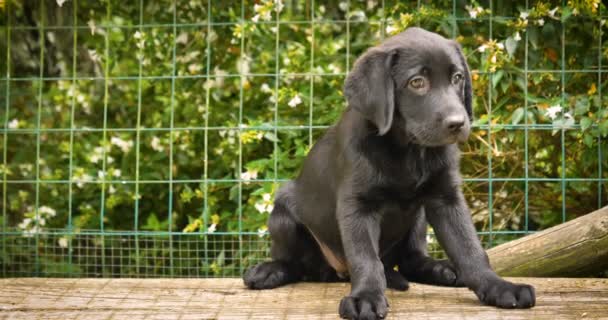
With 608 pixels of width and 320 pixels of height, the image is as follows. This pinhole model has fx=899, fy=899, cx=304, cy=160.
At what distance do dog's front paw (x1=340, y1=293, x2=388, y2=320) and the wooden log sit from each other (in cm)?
133

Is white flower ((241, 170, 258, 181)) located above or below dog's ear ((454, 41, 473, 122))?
below

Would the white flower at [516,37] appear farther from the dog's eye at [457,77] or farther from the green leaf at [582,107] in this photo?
the dog's eye at [457,77]

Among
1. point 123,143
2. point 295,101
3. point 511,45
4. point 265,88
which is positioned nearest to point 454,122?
point 511,45

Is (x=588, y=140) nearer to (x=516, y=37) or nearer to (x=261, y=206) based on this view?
(x=516, y=37)

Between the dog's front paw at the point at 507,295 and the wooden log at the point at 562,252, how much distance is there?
0.95 meters

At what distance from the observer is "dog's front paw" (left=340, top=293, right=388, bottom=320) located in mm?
3164

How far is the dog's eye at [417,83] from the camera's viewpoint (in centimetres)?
343

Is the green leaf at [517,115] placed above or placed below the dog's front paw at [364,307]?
above

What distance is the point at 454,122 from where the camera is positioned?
3301 millimetres

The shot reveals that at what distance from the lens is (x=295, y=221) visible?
13.2ft

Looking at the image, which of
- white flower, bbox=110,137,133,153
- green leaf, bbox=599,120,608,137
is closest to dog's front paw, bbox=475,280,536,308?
green leaf, bbox=599,120,608,137

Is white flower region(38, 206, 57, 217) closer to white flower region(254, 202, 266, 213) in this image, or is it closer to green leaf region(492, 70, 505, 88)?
white flower region(254, 202, 266, 213)

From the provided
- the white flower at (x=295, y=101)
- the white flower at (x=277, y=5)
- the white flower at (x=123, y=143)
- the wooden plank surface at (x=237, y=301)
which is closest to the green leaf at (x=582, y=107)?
the wooden plank surface at (x=237, y=301)

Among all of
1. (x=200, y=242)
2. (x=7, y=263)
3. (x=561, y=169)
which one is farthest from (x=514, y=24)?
(x=7, y=263)
